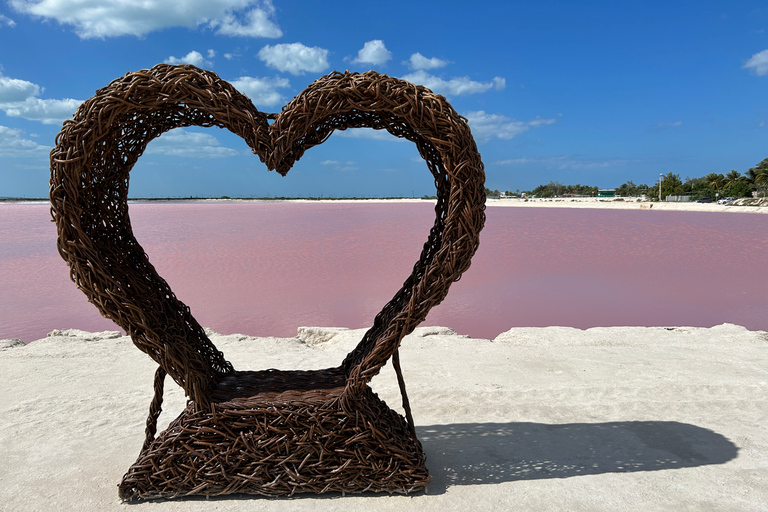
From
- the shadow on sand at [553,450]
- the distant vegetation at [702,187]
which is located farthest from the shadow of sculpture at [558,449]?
the distant vegetation at [702,187]

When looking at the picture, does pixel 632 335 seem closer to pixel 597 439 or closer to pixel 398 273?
pixel 597 439

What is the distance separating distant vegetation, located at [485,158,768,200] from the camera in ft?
182

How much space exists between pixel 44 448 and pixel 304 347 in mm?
3052

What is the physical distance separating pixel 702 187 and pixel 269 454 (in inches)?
2933

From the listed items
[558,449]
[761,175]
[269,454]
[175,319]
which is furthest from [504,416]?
[761,175]

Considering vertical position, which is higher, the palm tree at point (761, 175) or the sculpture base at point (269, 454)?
the palm tree at point (761, 175)

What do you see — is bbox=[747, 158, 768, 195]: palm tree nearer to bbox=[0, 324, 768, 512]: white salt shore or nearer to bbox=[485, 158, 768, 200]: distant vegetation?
bbox=[485, 158, 768, 200]: distant vegetation

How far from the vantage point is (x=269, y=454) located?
2.99 metres

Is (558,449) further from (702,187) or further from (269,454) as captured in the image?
(702,187)

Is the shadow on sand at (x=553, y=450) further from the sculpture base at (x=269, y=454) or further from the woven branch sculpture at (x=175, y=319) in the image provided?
the woven branch sculpture at (x=175, y=319)

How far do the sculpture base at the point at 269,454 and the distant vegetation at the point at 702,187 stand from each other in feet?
193

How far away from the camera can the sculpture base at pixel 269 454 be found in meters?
2.99

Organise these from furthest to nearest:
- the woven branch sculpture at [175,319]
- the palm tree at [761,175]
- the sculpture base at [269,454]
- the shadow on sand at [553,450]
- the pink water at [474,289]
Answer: the palm tree at [761,175] < the pink water at [474,289] < the shadow on sand at [553,450] < the sculpture base at [269,454] < the woven branch sculpture at [175,319]

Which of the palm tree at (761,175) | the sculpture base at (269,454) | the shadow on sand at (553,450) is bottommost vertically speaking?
the shadow on sand at (553,450)
